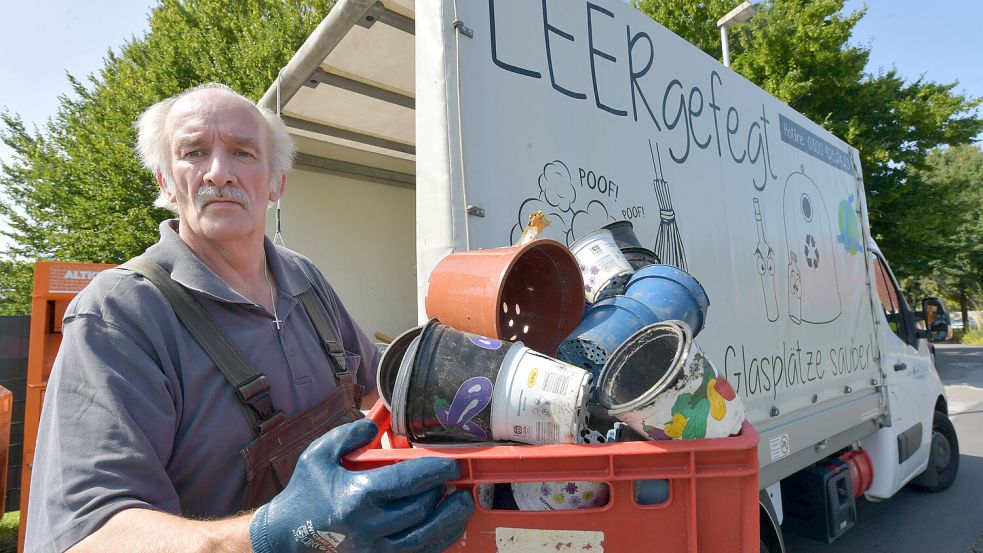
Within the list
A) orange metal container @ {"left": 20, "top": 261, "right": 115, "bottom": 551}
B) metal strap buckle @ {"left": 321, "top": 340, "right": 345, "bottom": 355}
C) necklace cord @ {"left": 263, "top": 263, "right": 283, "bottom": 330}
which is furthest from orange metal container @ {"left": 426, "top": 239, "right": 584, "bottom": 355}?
orange metal container @ {"left": 20, "top": 261, "right": 115, "bottom": 551}

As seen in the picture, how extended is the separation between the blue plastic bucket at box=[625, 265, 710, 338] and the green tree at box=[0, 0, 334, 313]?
965 centimetres

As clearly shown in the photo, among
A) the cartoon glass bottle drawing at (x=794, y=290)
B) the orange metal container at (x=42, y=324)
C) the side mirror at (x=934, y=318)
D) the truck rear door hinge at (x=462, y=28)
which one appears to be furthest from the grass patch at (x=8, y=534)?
the side mirror at (x=934, y=318)

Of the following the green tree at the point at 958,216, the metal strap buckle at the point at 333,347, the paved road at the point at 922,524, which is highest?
the green tree at the point at 958,216

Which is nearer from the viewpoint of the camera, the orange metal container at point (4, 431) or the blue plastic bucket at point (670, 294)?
the blue plastic bucket at point (670, 294)

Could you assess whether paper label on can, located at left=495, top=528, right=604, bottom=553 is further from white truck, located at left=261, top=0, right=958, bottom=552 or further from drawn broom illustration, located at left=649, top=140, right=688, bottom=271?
drawn broom illustration, located at left=649, top=140, right=688, bottom=271

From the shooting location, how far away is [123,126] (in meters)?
10.3

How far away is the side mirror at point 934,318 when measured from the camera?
4.60 meters

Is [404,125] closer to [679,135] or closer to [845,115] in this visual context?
[679,135]

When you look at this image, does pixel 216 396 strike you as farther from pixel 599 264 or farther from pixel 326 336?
pixel 599 264

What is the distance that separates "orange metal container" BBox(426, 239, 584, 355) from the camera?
1.28 m

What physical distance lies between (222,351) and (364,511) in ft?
1.98

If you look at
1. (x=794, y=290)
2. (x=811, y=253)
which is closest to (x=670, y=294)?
(x=794, y=290)

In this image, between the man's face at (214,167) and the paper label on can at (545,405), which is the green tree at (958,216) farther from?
the man's face at (214,167)

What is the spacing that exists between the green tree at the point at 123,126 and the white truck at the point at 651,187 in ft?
21.2
